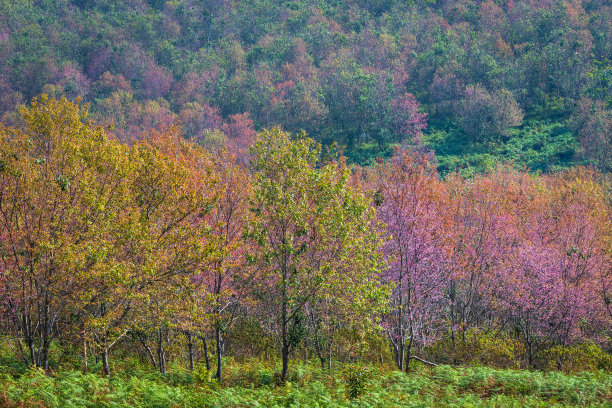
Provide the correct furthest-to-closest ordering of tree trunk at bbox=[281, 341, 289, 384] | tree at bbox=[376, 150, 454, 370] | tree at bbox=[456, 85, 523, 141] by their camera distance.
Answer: tree at bbox=[456, 85, 523, 141] → tree at bbox=[376, 150, 454, 370] → tree trunk at bbox=[281, 341, 289, 384]

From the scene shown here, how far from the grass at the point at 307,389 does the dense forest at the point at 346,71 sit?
50.7 metres

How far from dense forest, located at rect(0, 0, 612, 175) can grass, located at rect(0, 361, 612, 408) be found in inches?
1997

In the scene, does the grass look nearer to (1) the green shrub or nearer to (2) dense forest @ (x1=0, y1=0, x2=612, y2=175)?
(1) the green shrub

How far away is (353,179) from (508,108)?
5030cm

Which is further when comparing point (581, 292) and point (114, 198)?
point (581, 292)

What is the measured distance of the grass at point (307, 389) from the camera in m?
12.9

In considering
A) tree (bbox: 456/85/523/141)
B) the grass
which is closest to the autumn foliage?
the grass

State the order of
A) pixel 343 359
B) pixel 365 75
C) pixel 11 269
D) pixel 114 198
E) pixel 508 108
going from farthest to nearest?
pixel 365 75 → pixel 508 108 → pixel 343 359 → pixel 114 198 → pixel 11 269

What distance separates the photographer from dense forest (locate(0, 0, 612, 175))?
2977 inches

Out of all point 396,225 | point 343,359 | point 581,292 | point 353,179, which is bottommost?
point 343,359

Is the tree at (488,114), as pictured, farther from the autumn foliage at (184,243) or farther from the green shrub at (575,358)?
the autumn foliage at (184,243)

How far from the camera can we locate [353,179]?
109 ft

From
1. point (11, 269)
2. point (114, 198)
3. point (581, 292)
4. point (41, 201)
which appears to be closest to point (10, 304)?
point (11, 269)

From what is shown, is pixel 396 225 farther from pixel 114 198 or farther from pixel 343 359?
pixel 114 198
